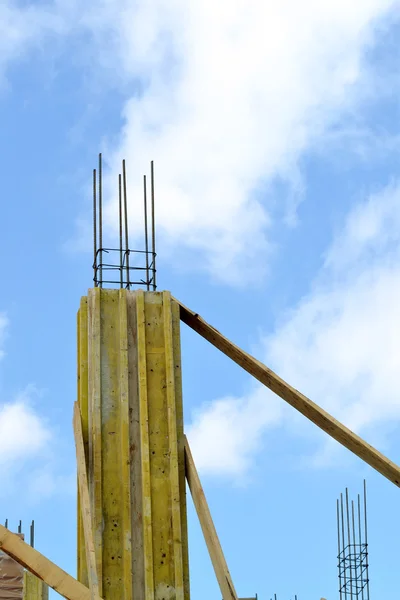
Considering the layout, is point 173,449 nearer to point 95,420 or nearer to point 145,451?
point 145,451

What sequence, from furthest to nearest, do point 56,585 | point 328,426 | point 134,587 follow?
point 328,426 < point 134,587 < point 56,585

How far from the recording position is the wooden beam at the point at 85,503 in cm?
1099

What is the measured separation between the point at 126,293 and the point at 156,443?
2102mm

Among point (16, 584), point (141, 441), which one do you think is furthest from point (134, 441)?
point (16, 584)

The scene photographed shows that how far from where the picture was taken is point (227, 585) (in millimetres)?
11750

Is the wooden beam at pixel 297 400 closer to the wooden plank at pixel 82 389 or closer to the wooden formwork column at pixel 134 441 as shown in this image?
the wooden formwork column at pixel 134 441

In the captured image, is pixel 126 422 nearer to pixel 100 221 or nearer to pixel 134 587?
pixel 134 587

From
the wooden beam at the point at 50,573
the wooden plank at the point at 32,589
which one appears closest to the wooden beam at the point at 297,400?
the wooden beam at the point at 50,573

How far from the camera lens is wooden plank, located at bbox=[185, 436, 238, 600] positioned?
11781mm

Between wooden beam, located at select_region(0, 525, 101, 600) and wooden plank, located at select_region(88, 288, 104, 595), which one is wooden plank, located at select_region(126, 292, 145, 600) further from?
wooden beam, located at select_region(0, 525, 101, 600)

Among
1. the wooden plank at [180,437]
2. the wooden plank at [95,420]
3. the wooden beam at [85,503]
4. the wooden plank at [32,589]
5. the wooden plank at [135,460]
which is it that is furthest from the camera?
the wooden plank at [32,589]

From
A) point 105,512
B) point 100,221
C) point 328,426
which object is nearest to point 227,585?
point 105,512

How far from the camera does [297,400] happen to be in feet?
43.2

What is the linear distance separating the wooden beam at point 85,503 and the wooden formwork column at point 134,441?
169 millimetres
